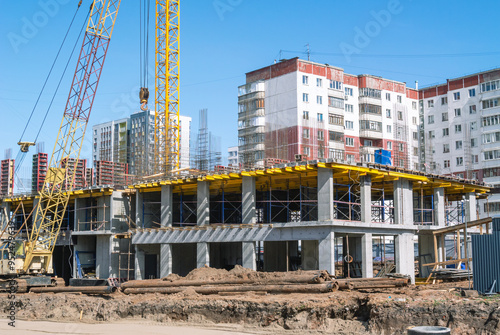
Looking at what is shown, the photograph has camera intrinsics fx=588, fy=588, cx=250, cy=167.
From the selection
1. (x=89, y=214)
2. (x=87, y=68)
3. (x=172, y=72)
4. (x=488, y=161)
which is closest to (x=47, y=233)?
(x=89, y=214)

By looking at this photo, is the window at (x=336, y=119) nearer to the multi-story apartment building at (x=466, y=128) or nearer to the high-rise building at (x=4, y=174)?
the multi-story apartment building at (x=466, y=128)

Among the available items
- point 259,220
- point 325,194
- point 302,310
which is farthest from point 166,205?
point 302,310

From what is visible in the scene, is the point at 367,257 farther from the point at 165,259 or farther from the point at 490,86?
the point at 490,86

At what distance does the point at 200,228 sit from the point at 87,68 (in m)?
16.8

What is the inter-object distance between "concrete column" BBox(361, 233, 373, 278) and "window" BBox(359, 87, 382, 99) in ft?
183

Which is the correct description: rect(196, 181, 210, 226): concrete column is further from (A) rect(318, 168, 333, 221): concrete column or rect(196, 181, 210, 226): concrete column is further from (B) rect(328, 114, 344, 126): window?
(B) rect(328, 114, 344, 126): window

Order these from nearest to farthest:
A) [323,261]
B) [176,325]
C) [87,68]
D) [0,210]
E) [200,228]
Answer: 1. [176,325]
2. [323,261]
3. [200,228]
4. [87,68]
5. [0,210]

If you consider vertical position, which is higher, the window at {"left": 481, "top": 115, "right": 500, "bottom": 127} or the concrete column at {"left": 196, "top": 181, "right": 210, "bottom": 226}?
the window at {"left": 481, "top": 115, "right": 500, "bottom": 127}

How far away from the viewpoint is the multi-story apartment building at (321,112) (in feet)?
273

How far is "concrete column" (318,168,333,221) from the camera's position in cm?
3875

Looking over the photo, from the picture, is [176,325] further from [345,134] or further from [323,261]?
[345,134]

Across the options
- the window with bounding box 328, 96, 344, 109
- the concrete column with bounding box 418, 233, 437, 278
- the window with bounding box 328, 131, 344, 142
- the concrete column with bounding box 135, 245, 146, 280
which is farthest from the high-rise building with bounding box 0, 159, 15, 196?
the concrete column with bounding box 418, 233, 437, 278

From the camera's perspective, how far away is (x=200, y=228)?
147ft

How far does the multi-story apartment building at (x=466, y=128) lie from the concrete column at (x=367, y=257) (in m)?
43.7
